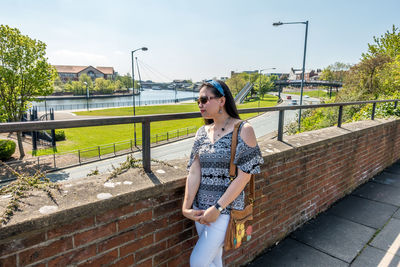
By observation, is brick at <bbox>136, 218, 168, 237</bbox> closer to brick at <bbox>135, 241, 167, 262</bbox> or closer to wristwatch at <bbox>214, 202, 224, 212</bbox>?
brick at <bbox>135, 241, 167, 262</bbox>

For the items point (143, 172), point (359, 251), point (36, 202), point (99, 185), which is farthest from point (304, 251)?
point (36, 202)

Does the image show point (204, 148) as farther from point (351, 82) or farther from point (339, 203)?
point (351, 82)

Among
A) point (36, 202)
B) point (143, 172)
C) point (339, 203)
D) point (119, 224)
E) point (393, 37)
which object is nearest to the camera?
point (36, 202)

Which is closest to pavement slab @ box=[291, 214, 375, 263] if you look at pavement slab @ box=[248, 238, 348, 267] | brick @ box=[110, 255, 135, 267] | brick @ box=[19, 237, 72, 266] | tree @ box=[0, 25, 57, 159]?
pavement slab @ box=[248, 238, 348, 267]

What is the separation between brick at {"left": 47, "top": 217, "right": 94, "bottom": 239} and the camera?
4.93ft

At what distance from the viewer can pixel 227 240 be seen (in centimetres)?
184

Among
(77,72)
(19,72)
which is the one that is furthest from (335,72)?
(77,72)

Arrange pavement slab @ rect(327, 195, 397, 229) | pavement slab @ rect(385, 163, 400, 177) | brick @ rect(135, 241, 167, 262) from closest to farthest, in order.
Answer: brick @ rect(135, 241, 167, 262)
pavement slab @ rect(327, 195, 397, 229)
pavement slab @ rect(385, 163, 400, 177)

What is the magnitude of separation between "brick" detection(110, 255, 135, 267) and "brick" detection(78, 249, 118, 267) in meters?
0.05

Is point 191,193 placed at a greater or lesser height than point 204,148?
lesser

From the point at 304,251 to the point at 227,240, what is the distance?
1.72 m

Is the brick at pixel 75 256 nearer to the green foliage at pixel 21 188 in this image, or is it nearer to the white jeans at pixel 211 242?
the green foliage at pixel 21 188

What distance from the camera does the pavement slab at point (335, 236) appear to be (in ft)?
10.1

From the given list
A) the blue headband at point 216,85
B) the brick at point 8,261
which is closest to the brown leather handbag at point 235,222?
the blue headband at point 216,85
